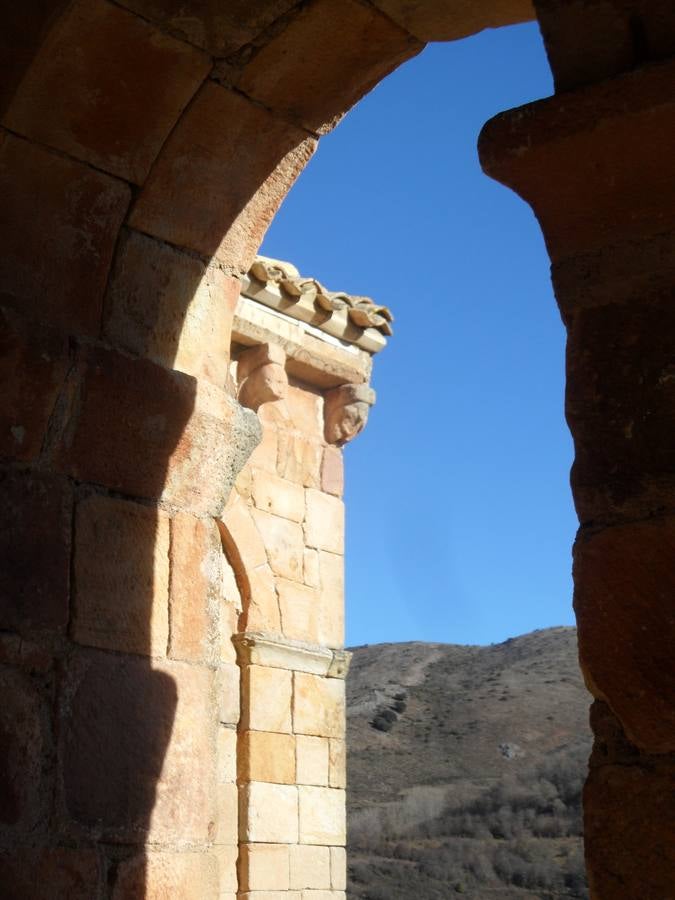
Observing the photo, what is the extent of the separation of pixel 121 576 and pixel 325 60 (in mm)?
1563

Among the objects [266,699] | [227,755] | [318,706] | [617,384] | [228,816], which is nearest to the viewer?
[617,384]

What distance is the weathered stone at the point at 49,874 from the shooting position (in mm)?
3082

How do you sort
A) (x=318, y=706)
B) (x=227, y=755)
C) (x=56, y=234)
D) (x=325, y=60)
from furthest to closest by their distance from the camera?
(x=318, y=706) < (x=227, y=755) < (x=325, y=60) < (x=56, y=234)

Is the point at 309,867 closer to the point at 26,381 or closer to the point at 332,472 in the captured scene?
the point at 332,472

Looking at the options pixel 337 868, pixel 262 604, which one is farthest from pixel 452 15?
pixel 337 868

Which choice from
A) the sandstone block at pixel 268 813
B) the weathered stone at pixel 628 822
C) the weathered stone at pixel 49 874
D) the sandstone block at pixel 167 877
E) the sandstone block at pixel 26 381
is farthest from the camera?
the sandstone block at pixel 268 813

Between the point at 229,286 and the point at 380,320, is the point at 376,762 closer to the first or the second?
the point at 380,320

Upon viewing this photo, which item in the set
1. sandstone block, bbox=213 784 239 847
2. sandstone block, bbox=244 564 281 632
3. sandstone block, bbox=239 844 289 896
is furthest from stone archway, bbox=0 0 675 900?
sandstone block, bbox=244 564 281 632

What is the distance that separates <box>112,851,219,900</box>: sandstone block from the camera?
3299mm

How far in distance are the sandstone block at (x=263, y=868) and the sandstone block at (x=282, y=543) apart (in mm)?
1940

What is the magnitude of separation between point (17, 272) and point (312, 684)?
6.38 metres

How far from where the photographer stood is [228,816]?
8.64 metres

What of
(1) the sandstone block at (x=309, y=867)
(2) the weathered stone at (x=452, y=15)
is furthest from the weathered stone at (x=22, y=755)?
(1) the sandstone block at (x=309, y=867)

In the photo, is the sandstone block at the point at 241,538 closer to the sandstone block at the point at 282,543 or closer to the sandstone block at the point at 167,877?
the sandstone block at the point at 282,543
